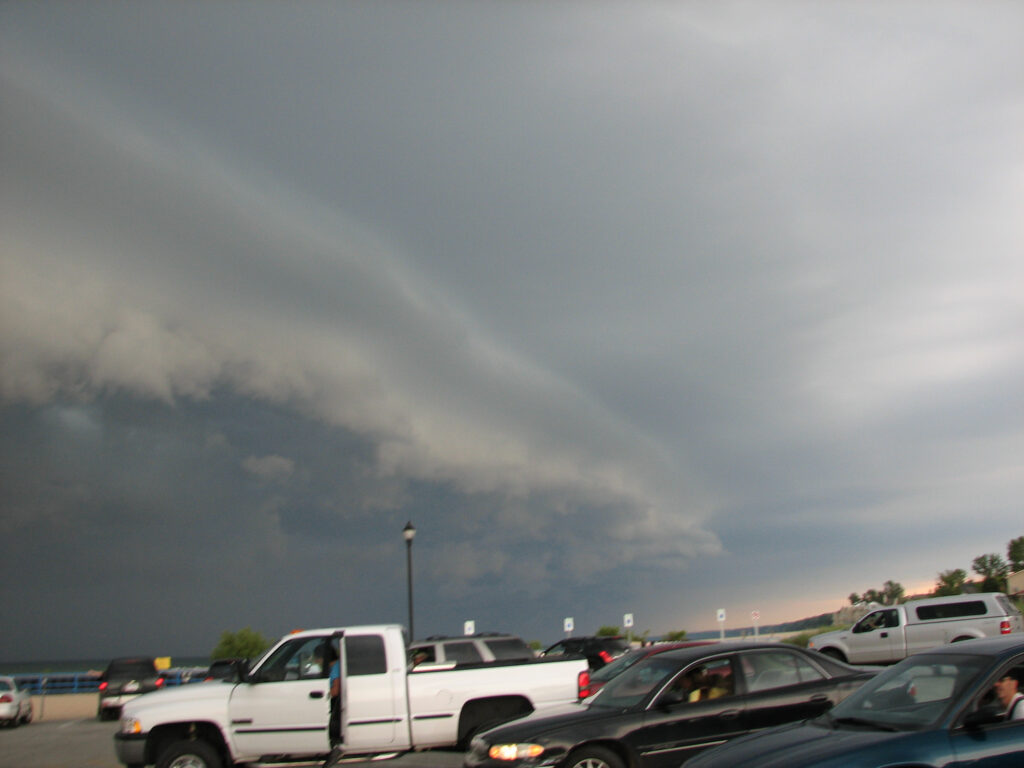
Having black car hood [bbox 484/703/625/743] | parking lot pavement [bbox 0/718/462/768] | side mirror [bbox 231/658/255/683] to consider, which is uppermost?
side mirror [bbox 231/658/255/683]

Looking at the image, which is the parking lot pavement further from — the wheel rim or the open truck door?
the wheel rim

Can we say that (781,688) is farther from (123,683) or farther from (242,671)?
(123,683)

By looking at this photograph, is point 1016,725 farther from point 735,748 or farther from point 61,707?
point 61,707

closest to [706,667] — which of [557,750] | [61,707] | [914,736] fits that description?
[557,750]

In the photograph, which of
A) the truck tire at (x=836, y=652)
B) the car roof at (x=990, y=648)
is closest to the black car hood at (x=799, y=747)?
the car roof at (x=990, y=648)

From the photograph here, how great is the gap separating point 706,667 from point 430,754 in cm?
583

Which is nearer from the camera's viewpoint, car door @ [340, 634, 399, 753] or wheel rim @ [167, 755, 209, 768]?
wheel rim @ [167, 755, 209, 768]

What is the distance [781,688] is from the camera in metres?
9.29

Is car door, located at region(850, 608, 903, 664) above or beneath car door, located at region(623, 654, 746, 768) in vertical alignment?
above

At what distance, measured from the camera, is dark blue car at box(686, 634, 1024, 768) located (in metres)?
5.91

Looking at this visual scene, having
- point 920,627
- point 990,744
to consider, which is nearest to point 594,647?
point 920,627

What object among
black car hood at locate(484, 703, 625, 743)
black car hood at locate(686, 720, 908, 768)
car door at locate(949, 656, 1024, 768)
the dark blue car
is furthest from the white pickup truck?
car door at locate(949, 656, 1024, 768)

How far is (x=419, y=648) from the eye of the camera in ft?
49.7

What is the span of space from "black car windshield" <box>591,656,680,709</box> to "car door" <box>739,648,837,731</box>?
32.9 inches
